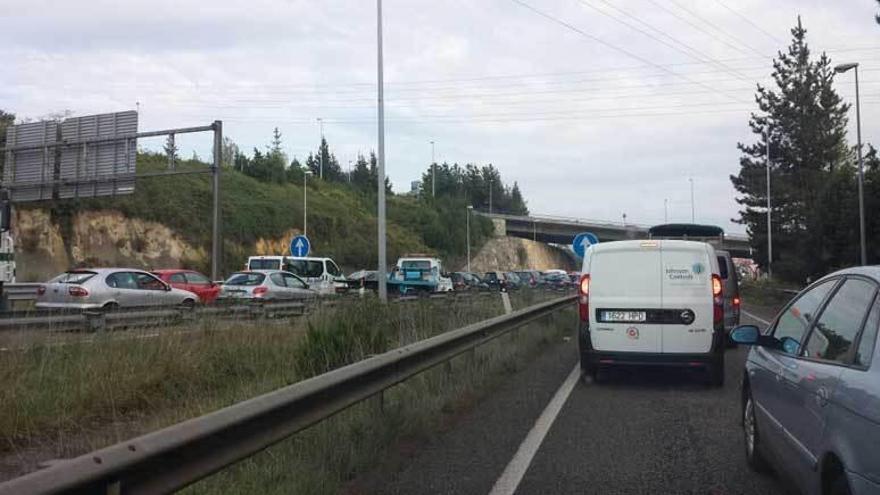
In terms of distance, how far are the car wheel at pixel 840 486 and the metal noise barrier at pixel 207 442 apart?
3016 mm

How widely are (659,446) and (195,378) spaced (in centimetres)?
567

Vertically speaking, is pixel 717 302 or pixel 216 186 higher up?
pixel 216 186

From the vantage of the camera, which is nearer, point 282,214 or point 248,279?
point 248,279

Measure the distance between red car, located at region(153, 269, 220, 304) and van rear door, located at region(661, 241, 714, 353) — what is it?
57.1 ft

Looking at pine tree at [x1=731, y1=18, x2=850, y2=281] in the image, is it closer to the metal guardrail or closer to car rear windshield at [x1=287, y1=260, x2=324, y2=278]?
car rear windshield at [x1=287, y1=260, x2=324, y2=278]

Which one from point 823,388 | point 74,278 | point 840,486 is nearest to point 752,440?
point 823,388

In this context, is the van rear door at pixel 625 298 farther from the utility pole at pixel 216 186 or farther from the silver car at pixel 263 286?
the utility pole at pixel 216 186

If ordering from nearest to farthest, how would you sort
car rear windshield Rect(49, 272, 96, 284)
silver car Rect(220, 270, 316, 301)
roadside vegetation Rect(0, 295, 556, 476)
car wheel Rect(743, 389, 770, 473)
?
car wheel Rect(743, 389, 770, 473), roadside vegetation Rect(0, 295, 556, 476), car rear windshield Rect(49, 272, 96, 284), silver car Rect(220, 270, 316, 301)

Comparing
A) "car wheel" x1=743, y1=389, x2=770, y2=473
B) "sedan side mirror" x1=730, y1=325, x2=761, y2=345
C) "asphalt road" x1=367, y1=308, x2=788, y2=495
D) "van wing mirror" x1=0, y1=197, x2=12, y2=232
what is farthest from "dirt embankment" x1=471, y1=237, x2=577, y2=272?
"sedan side mirror" x1=730, y1=325, x2=761, y2=345

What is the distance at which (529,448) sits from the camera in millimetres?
7070

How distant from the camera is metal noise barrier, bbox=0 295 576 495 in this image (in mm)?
3051

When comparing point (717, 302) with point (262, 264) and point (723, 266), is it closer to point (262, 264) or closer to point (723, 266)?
point (723, 266)

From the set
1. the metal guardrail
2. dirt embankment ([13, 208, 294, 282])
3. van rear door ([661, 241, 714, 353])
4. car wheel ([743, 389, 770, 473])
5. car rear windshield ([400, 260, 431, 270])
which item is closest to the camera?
car wheel ([743, 389, 770, 473])

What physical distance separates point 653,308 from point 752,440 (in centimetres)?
449
